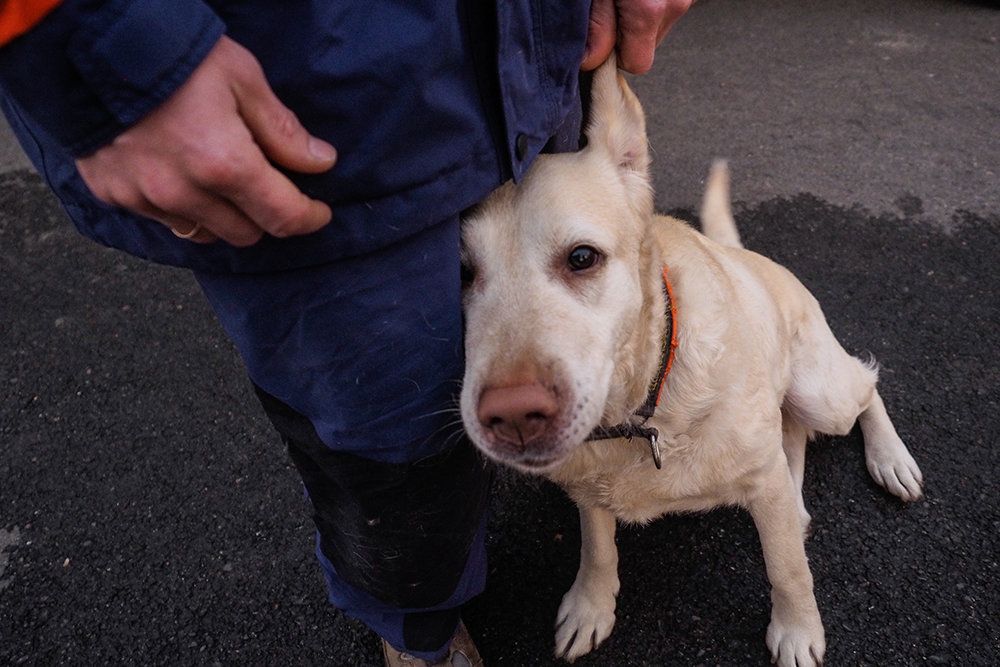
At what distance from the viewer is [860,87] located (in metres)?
3.97

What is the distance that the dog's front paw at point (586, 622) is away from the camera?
1.83 m

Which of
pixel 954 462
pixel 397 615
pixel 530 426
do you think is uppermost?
pixel 530 426

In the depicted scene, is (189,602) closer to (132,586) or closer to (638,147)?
(132,586)

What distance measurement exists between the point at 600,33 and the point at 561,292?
471 mm

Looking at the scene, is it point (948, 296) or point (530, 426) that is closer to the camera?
point (530, 426)

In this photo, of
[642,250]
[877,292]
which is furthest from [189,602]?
[877,292]

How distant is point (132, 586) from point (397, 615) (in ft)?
3.14

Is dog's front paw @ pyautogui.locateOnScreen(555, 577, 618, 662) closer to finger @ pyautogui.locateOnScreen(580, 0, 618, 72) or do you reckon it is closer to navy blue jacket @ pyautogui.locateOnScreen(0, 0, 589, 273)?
navy blue jacket @ pyautogui.locateOnScreen(0, 0, 589, 273)

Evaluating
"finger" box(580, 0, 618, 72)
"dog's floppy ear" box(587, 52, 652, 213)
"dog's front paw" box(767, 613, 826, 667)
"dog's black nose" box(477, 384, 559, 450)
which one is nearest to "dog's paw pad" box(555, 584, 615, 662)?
"dog's front paw" box(767, 613, 826, 667)

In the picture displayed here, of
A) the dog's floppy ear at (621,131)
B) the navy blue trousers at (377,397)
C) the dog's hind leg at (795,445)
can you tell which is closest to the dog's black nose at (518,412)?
the navy blue trousers at (377,397)

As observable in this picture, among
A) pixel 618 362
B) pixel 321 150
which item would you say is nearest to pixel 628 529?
pixel 618 362

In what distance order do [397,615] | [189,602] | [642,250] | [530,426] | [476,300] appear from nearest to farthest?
[530,426] < [476,300] < [642,250] < [397,615] < [189,602]

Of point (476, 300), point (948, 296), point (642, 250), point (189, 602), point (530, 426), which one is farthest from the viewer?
point (948, 296)

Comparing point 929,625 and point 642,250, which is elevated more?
point 642,250
